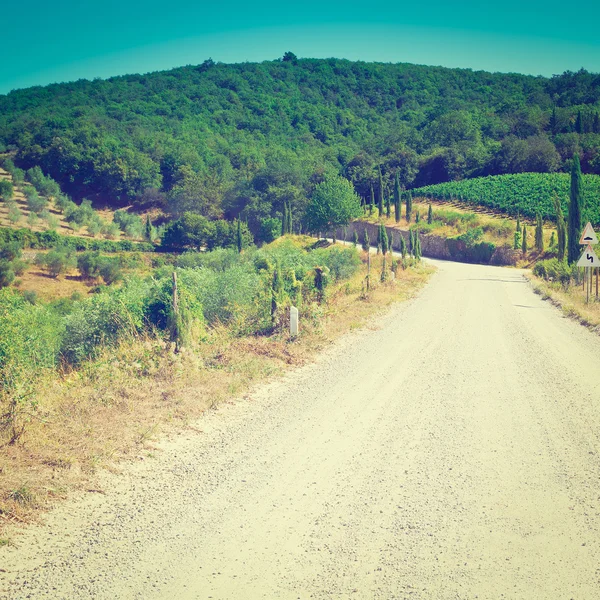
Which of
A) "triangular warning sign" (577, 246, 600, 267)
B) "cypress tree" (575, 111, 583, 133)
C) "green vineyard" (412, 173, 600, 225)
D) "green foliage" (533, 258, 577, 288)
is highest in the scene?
"cypress tree" (575, 111, 583, 133)

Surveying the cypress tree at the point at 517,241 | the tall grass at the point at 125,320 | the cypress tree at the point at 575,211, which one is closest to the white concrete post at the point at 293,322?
the tall grass at the point at 125,320

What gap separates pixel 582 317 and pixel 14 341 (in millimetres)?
15097

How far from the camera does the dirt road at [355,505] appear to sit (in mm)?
4844

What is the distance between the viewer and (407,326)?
17.5 metres

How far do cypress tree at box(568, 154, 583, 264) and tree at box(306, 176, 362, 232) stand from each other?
110 feet

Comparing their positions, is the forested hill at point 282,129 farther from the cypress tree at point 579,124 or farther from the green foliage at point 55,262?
the green foliage at point 55,262

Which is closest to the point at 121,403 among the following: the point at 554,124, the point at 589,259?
the point at 589,259

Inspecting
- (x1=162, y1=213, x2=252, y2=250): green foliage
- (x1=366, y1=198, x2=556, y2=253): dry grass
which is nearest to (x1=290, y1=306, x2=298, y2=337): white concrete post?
(x1=366, y1=198, x2=556, y2=253): dry grass

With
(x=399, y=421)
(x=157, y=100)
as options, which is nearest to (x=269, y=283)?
(x=399, y=421)

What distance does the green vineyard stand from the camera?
198ft

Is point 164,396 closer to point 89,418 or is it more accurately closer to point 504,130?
point 89,418

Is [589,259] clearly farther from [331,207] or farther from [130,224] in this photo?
[130,224]

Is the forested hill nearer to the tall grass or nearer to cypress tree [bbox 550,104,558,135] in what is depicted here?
cypress tree [bbox 550,104,558,135]

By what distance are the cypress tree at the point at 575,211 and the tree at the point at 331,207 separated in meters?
33.4
